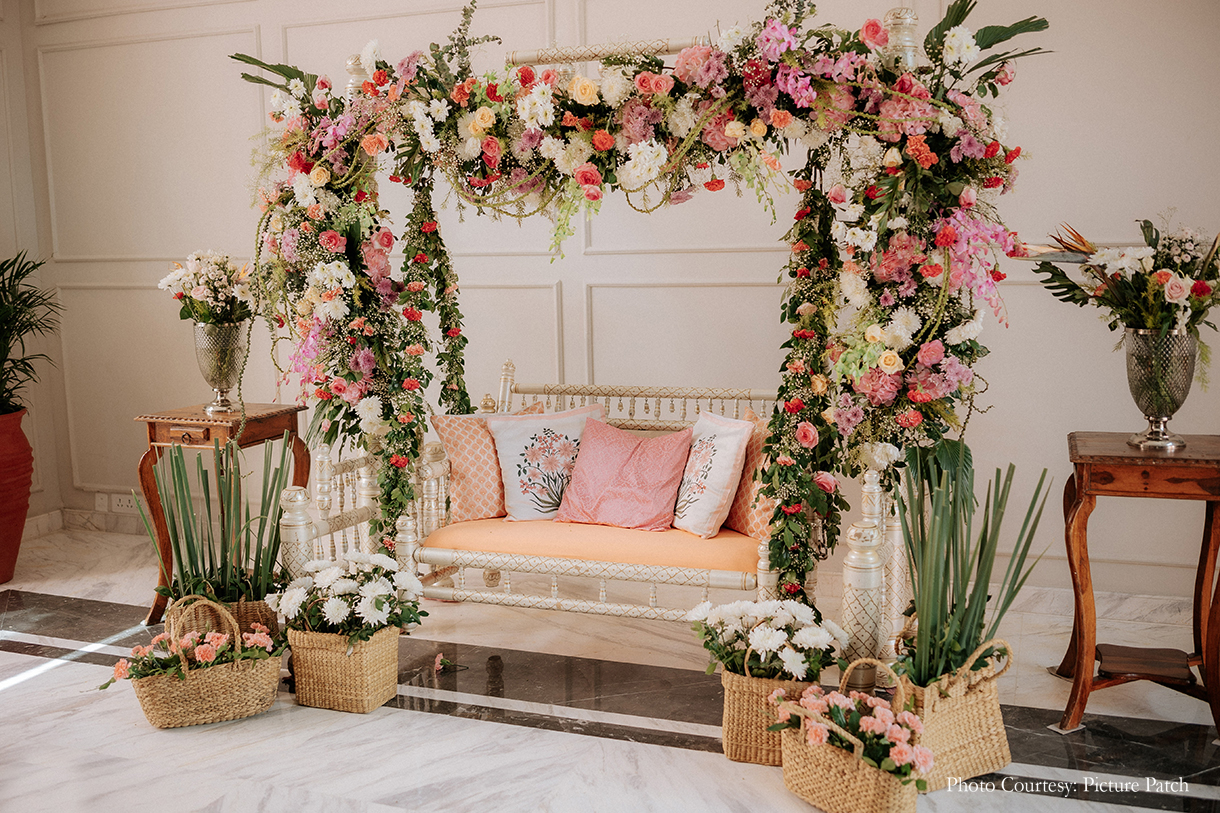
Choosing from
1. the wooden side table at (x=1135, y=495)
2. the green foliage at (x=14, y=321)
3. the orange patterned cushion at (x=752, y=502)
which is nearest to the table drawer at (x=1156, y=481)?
the wooden side table at (x=1135, y=495)

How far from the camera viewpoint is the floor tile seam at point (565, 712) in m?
3.12

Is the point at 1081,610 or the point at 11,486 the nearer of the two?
the point at 1081,610

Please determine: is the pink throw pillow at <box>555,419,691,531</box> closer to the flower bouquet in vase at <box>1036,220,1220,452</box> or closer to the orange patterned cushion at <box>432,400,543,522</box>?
the orange patterned cushion at <box>432,400,543,522</box>

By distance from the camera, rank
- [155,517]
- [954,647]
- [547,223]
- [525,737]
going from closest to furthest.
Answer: [954,647], [525,737], [155,517], [547,223]

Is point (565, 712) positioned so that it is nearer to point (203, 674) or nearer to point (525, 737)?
point (525, 737)

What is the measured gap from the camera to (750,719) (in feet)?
9.32

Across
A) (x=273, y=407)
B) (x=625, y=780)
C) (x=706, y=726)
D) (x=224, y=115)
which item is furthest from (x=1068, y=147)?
(x=224, y=115)

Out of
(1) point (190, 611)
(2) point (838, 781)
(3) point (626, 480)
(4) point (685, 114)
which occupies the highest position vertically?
(4) point (685, 114)

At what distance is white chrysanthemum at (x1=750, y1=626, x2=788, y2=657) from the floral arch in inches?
15.0

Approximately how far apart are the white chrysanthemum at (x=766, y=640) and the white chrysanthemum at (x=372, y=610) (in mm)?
1278

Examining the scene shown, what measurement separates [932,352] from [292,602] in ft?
7.61

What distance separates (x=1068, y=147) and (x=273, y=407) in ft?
12.7

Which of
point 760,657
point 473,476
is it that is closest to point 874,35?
point 760,657

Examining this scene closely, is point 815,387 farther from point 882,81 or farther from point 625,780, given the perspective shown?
point 625,780
